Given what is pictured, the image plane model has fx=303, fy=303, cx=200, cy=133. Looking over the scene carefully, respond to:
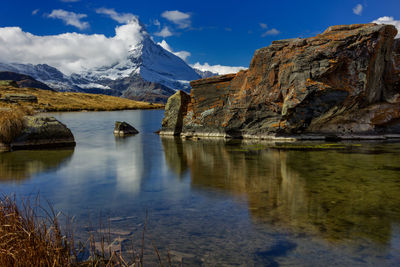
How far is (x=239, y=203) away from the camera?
6.86 metres

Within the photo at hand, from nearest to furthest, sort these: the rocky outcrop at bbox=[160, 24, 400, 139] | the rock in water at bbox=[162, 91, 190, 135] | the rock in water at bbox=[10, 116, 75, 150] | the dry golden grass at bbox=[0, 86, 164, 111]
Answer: the rock in water at bbox=[10, 116, 75, 150], the rocky outcrop at bbox=[160, 24, 400, 139], the rock in water at bbox=[162, 91, 190, 135], the dry golden grass at bbox=[0, 86, 164, 111]

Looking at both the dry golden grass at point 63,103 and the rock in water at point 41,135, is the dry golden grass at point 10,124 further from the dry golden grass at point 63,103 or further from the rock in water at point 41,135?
the dry golden grass at point 63,103

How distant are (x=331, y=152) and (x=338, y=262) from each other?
34.6 feet

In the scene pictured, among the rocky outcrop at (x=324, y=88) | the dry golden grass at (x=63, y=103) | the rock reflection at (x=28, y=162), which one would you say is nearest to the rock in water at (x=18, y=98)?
the dry golden grass at (x=63, y=103)

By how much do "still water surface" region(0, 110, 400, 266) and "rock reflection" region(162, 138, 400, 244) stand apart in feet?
0.08

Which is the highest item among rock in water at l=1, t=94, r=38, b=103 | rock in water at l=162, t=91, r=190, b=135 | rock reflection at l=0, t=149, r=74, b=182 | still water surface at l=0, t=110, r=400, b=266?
rock in water at l=1, t=94, r=38, b=103

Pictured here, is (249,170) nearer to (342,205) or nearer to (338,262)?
(342,205)

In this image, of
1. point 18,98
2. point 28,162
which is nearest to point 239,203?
point 28,162

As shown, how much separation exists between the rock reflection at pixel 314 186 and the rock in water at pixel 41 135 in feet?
24.8

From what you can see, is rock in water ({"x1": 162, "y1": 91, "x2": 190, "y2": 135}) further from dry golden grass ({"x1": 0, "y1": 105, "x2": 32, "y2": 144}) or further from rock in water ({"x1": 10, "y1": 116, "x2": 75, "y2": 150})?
dry golden grass ({"x1": 0, "y1": 105, "x2": 32, "y2": 144})

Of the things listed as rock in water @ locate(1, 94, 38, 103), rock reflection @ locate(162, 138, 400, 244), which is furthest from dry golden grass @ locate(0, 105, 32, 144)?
rock in water @ locate(1, 94, 38, 103)

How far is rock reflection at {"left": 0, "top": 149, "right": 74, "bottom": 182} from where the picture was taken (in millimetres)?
10109

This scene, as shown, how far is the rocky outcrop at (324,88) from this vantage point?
17.1m

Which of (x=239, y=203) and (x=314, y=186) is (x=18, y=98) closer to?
(x=239, y=203)
